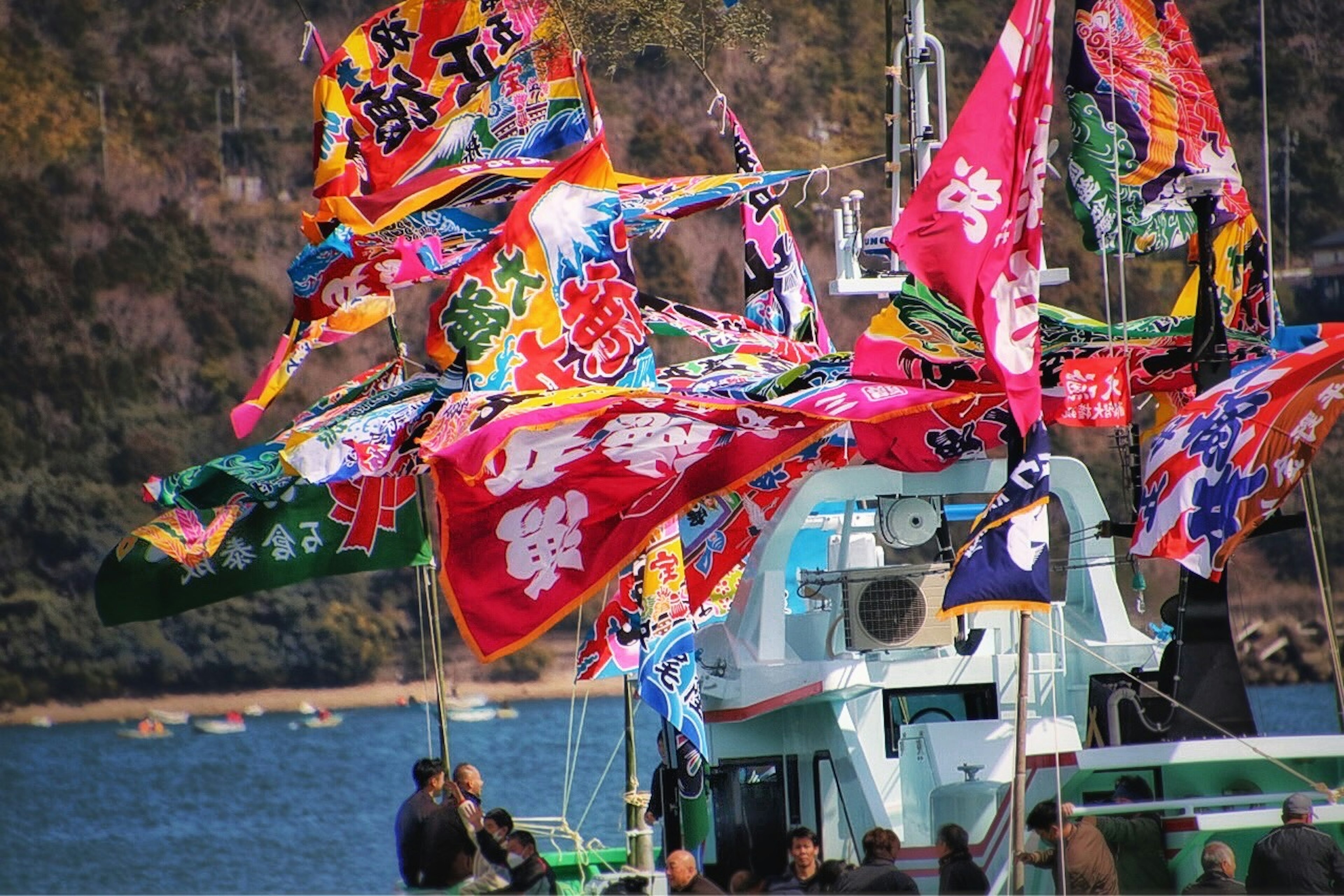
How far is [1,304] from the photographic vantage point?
77.4 meters

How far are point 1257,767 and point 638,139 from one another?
66018 millimetres

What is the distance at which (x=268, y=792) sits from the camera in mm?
48031

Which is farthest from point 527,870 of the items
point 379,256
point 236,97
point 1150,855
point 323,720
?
point 236,97

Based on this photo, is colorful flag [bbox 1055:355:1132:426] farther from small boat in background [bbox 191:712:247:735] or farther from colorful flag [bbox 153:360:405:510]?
small boat in background [bbox 191:712:247:735]

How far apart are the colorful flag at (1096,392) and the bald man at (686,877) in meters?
3.62

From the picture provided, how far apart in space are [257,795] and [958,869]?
38.7 m

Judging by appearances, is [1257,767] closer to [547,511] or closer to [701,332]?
[547,511]

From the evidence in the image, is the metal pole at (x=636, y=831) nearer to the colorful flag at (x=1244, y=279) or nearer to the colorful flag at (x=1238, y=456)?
the colorful flag at (x=1238, y=456)

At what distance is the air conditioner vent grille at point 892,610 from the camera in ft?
43.2

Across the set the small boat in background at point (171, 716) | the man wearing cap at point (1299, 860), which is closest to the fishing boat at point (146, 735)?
the small boat in background at point (171, 716)

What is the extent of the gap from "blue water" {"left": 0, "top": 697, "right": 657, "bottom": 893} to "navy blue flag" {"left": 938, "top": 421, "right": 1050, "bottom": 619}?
52.6 feet

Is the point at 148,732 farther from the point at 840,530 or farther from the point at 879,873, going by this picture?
the point at 879,873

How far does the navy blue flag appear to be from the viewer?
32.3ft

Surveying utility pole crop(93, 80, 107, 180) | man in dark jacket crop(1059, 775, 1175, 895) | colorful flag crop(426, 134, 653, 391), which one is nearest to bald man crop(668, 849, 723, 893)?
man in dark jacket crop(1059, 775, 1175, 895)
